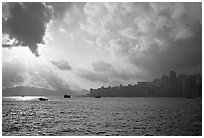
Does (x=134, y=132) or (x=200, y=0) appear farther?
(x=134, y=132)

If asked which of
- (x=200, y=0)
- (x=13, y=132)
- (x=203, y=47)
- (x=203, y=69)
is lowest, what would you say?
(x=13, y=132)

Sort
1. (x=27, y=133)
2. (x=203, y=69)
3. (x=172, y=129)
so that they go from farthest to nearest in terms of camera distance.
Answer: (x=172, y=129)
(x=27, y=133)
(x=203, y=69)

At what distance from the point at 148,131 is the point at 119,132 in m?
5.11

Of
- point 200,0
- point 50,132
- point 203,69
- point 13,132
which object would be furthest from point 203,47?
point 13,132

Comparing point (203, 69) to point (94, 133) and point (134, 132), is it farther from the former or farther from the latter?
point (94, 133)

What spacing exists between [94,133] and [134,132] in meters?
6.55

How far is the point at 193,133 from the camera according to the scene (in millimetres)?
38719

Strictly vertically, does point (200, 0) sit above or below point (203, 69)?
above

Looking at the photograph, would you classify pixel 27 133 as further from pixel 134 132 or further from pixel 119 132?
pixel 134 132

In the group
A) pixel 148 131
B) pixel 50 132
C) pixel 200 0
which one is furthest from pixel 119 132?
pixel 200 0

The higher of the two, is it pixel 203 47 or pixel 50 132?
Answer: pixel 203 47

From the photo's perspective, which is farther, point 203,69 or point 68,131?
point 68,131

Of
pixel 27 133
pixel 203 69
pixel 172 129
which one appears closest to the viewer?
pixel 203 69

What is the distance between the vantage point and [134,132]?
39.6 meters
